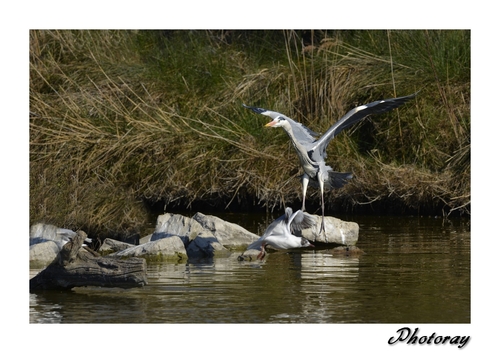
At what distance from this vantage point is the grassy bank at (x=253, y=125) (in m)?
12.9

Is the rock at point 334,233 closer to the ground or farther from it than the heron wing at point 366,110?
closer to the ground

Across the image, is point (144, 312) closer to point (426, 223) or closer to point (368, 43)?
point (426, 223)

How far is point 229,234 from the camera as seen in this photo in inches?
418

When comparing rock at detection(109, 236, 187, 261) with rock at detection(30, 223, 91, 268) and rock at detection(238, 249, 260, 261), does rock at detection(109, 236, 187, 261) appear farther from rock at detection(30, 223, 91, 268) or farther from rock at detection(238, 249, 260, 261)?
rock at detection(238, 249, 260, 261)

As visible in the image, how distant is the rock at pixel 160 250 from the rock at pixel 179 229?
1.65 feet

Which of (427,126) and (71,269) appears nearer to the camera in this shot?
(71,269)

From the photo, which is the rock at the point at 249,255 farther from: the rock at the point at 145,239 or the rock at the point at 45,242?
the rock at the point at 45,242

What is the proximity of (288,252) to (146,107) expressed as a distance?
4.48m

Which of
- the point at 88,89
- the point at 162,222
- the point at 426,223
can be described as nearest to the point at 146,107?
the point at 88,89

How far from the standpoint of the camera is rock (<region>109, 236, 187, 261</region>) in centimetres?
983

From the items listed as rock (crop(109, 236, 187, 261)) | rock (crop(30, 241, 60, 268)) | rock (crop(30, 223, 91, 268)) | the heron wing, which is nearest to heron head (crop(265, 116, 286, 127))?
the heron wing

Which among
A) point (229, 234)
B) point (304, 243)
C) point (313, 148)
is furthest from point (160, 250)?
point (313, 148)

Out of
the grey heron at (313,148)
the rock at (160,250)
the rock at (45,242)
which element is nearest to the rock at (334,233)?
the grey heron at (313,148)

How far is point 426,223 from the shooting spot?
12234 mm
